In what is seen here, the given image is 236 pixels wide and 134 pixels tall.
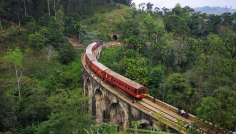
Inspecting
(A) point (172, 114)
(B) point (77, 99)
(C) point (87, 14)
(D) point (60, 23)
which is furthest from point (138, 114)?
(C) point (87, 14)

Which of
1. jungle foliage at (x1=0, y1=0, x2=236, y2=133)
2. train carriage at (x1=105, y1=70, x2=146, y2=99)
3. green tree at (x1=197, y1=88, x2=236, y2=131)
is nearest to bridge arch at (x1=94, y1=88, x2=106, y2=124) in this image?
train carriage at (x1=105, y1=70, x2=146, y2=99)

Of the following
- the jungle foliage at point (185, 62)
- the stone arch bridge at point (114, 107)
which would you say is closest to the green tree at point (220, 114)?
the jungle foliage at point (185, 62)

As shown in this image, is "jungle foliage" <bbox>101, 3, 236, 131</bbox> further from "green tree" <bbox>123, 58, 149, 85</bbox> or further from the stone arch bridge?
the stone arch bridge

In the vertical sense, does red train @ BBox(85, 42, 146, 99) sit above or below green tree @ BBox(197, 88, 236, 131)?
below

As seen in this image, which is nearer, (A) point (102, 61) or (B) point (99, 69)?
(B) point (99, 69)

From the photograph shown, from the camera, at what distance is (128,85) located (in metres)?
23.7

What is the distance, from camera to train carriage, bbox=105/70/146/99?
22.8 meters

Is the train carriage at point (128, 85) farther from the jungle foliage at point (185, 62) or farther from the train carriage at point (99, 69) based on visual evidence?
the jungle foliage at point (185, 62)

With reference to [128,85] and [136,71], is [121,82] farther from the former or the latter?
[136,71]

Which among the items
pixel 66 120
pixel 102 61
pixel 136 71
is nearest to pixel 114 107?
pixel 66 120

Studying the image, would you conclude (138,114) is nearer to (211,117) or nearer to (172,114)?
(172,114)

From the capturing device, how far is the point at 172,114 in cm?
2092

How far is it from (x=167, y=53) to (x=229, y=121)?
29.2 m

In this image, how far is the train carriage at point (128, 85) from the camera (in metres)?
22.8
